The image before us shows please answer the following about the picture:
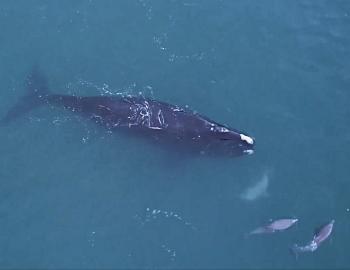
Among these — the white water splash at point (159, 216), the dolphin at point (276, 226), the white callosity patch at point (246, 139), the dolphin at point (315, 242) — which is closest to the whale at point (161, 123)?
the white callosity patch at point (246, 139)

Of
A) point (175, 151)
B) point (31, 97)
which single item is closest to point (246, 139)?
point (175, 151)

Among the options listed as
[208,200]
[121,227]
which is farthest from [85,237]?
[208,200]

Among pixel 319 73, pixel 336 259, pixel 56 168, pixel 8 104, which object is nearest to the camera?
pixel 336 259

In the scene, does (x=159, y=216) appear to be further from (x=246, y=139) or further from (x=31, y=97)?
(x=31, y=97)

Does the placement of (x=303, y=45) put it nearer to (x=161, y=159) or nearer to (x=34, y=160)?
(x=161, y=159)

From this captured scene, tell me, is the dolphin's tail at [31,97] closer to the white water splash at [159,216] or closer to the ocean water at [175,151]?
the ocean water at [175,151]

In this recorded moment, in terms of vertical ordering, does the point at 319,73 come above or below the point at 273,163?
above
